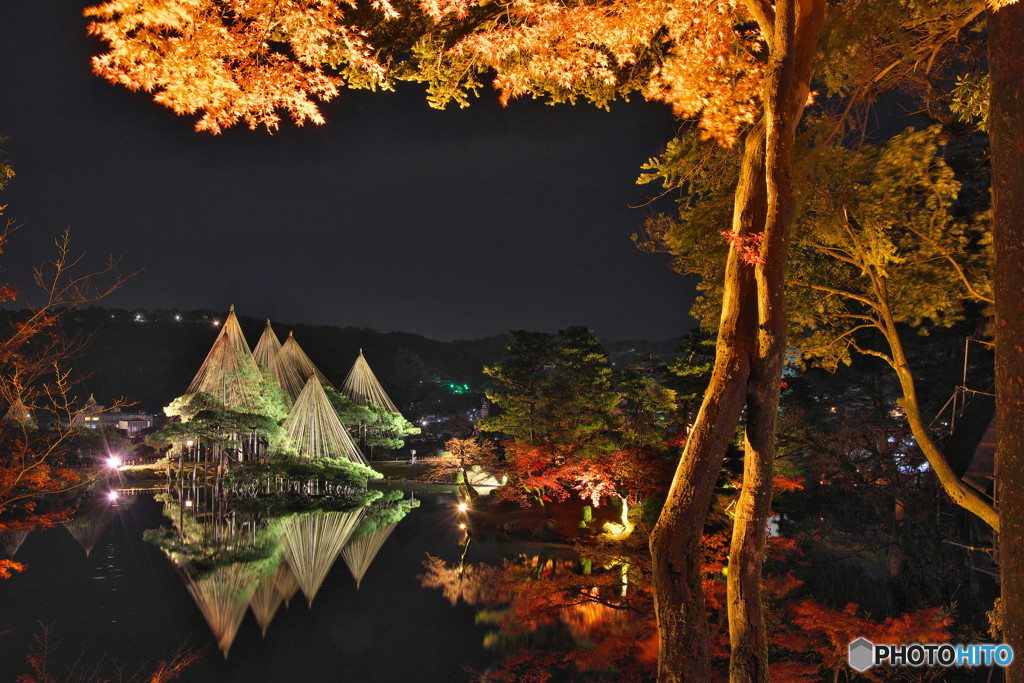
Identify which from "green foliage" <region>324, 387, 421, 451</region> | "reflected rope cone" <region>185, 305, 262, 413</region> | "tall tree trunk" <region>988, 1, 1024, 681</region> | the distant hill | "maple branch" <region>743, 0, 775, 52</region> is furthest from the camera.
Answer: the distant hill

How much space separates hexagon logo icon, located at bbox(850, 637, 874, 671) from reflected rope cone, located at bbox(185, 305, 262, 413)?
20.6 m

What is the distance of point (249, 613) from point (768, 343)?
33.3ft

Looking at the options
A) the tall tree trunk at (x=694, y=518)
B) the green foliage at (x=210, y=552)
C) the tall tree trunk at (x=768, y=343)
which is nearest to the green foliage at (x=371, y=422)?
the green foliage at (x=210, y=552)

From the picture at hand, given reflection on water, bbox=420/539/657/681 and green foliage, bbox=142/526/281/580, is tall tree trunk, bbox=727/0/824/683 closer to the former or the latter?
reflection on water, bbox=420/539/657/681

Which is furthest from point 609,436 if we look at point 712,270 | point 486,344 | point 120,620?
point 486,344

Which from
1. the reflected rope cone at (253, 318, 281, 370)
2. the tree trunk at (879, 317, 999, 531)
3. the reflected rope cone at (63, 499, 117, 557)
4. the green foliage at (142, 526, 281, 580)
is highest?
the reflected rope cone at (253, 318, 281, 370)

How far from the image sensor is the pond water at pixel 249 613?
29.2 ft

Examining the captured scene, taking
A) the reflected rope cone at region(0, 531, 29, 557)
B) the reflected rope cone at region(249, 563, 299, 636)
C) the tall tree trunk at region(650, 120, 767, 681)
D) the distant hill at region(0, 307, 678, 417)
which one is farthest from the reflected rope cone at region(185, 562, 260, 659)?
the distant hill at region(0, 307, 678, 417)

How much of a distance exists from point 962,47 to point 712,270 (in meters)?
3.20

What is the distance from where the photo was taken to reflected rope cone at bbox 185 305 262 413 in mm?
22656

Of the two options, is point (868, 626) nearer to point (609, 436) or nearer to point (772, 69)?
point (772, 69)

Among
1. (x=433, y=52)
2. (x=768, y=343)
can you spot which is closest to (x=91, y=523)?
(x=433, y=52)

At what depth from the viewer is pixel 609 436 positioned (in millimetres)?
16281

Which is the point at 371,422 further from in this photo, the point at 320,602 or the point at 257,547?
the point at 320,602
